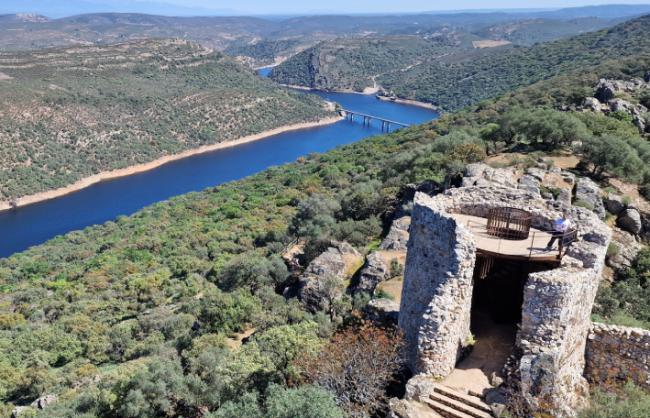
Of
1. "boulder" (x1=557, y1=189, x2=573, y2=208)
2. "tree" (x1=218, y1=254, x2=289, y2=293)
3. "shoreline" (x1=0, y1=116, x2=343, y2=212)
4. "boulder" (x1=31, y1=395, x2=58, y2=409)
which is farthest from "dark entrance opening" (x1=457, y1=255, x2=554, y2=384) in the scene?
"shoreline" (x1=0, y1=116, x2=343, y2=212)

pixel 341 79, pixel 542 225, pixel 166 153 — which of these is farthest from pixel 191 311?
pixel 341 79

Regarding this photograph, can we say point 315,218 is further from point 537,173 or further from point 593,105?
point 593,105

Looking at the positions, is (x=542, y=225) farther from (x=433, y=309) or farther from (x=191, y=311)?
(x=191, y=311)

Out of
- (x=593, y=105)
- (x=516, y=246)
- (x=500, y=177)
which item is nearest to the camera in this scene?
(x=516, y=246)

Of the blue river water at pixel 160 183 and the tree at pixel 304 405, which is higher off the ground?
the tree at pixel 304 405

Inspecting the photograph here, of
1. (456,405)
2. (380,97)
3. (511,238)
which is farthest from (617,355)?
(380,97)

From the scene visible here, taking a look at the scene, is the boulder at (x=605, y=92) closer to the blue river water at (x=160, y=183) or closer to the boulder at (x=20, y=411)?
the boulder at (x=20, y=411)

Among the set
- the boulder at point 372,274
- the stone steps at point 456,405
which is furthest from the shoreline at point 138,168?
the stone steps at point 456,405
